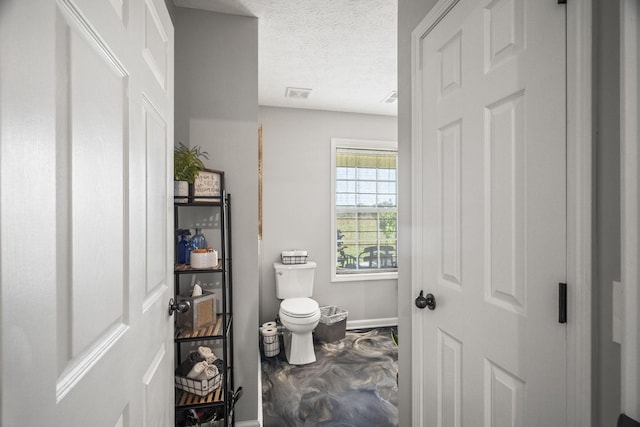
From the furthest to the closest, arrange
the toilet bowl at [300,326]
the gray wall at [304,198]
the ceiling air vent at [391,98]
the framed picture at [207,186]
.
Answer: the gray wall at [304,198] < the ceiling air vent at [391,98] < the toilet bowl at [300,326] < the framed picture at [207,186]

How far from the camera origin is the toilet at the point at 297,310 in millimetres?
2674

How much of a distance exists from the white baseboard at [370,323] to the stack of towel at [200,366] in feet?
6.64

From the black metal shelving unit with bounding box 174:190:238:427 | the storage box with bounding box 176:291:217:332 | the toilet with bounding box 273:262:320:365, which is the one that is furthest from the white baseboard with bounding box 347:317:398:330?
the storage box with bounding box 176:291:217:332

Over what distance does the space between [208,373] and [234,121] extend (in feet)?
4.87

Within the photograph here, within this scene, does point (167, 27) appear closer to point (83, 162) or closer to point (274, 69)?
point (83, 162)

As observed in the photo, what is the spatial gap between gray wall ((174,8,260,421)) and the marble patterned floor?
294mm

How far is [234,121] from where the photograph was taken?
2016 millimetres

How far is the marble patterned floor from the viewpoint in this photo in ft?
6.63

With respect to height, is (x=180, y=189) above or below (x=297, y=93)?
below

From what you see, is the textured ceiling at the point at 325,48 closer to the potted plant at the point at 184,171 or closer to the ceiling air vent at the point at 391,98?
the ceiling air vent at the point at 391,98

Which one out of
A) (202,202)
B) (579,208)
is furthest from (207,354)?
(579,208)

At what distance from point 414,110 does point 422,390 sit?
4.03ft

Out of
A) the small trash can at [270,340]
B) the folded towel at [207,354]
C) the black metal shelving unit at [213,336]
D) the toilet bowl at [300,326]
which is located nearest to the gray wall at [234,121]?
the black metal shelving unit at [213,336]

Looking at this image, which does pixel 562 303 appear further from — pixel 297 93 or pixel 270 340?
pixel 297 93
